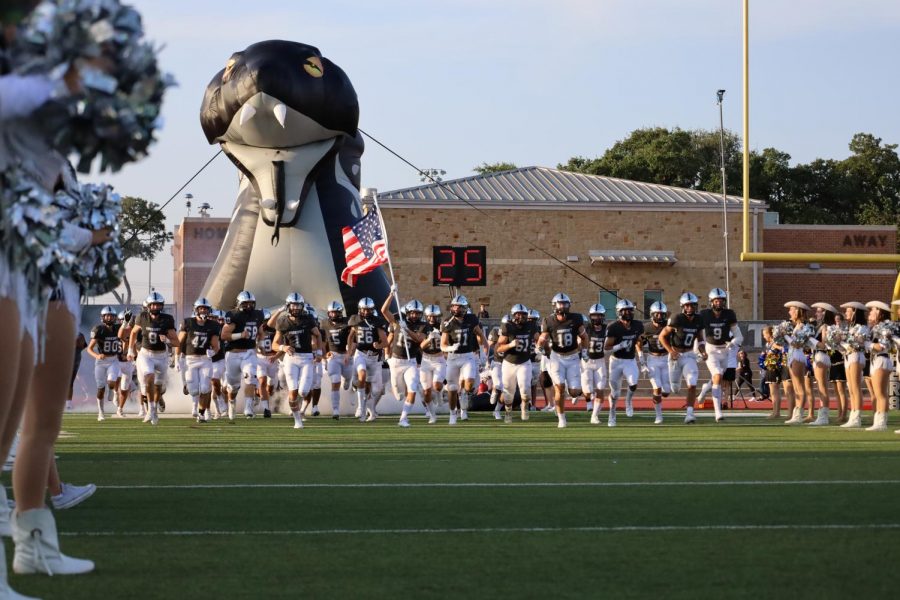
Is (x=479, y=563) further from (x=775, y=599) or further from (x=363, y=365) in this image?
(x=363, y=365)

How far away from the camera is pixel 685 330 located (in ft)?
66.6

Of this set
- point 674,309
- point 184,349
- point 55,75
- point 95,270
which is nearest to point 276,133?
point 184,349

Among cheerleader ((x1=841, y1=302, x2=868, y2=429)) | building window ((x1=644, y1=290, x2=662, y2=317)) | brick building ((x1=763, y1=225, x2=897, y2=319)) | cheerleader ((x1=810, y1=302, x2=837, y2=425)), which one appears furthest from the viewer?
brick building ((x1=763, y1=225, x2=897, y2=319))

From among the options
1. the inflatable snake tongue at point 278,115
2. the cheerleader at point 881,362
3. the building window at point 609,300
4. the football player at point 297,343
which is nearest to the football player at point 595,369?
the football player at point 297,343

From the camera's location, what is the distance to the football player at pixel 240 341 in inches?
822

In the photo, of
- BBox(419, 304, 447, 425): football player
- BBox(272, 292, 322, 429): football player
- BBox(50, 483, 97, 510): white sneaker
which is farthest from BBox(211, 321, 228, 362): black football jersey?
BBox(50, 483, 97, 510): white sneaker

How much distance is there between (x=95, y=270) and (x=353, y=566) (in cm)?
170

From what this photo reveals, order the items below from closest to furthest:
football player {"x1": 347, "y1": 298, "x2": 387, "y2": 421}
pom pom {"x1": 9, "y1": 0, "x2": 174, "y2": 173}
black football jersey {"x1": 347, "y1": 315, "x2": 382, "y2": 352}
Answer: pom pom {"x1": 9, "y1": 0, "x2": 174, "y2": 173}
football player {"x1": 347, "y1": 298, "x2": 387, "y2": 421}
black football jersey {"x1": 347, "y1": 315, "x2": 382, "y2": 352}

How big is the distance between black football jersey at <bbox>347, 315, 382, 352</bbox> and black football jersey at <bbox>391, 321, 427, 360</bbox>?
14.2 inches

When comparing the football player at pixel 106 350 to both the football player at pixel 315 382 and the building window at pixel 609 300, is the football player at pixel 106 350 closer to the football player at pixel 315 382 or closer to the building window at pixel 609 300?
the football player at pixel 315 382

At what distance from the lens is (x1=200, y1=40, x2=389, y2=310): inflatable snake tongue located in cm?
2222

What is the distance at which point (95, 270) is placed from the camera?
5965mm

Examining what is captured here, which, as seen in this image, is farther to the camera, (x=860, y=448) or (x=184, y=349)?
(x=184, y=349)

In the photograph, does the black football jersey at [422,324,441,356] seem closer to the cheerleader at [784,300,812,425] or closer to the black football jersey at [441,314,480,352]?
the black football jersey at [441,314,480,352]
